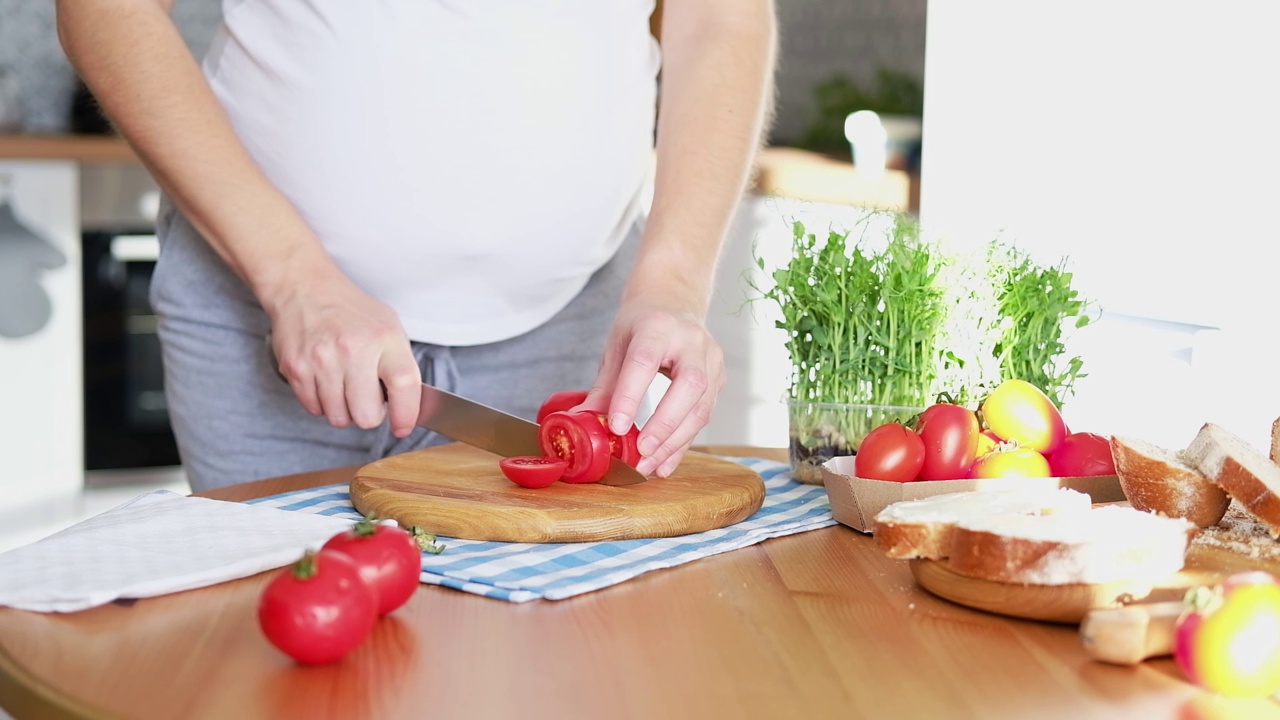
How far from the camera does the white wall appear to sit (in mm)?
1814

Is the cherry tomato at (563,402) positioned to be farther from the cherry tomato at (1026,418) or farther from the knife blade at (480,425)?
the cherry tomato at (1026,418)

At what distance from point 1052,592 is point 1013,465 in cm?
35

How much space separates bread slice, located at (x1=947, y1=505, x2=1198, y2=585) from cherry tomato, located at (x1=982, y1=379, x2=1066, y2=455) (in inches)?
11.7

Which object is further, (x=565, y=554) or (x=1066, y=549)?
(x=565, y=554)

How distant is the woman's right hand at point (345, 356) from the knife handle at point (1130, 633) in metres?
0.72

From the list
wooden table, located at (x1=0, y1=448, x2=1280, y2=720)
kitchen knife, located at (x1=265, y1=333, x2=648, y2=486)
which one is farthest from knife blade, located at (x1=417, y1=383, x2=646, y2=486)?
wooden table, located at (x1=0, y1=448, x2=1280, y2=720)

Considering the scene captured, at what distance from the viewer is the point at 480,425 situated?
1.45m

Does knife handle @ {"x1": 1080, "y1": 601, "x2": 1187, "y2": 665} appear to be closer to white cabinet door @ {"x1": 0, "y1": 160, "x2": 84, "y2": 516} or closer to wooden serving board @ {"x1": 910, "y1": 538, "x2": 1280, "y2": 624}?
wooden serving board @ {"x1": 910, "y1": 538, "x2": 1280, "y2": 624}

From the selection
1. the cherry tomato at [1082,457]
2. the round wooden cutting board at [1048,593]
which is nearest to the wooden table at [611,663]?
the round wooden cutting board at [1048,593]

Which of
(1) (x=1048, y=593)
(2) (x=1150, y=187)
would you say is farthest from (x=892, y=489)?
(2) (x=1150, y=187)

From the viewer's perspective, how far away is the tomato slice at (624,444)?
1360 millimetres

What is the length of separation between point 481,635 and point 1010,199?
5.91 ft

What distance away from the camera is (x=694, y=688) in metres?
0.87

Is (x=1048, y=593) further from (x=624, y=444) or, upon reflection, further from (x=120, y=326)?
(x=120, y=326)
